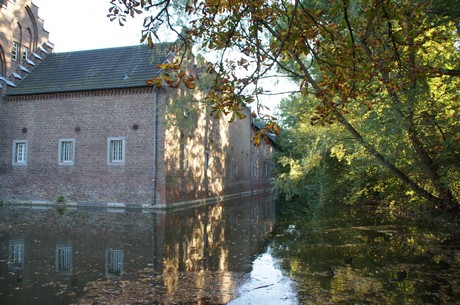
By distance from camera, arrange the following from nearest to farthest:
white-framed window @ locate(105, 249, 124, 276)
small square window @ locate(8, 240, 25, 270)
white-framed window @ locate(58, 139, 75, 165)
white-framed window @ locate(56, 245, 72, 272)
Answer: white-framed window @ locate(105, 249, 124, 276)
white-framed window @ locate(56, 245, 72, 272)
small square window @ locate(8, 240, 25, 270)
white-framed window @ locate(58, 139, 75, 165)

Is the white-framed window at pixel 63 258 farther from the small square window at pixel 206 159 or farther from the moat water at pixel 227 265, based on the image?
the small square window at pixel 206 159

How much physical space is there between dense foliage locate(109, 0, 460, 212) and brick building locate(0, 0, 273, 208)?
22.6 feet

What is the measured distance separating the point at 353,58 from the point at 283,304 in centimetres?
312

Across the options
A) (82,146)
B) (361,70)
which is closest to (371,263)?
(361,70)

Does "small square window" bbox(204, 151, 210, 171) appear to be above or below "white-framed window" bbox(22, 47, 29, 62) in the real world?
below

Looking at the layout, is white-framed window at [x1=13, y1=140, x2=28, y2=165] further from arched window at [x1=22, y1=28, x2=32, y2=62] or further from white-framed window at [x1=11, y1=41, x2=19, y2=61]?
arched window at [x1=22, y1=28, x2=32, y2=62]

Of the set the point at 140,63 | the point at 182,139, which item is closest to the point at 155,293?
the point at 182,139

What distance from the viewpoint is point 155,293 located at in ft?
17.5

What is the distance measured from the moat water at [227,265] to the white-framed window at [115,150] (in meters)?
8.69

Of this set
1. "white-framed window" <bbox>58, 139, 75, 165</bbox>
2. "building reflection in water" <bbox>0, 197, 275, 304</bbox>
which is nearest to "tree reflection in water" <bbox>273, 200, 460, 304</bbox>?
"building reflection in water" <bbox>0, 197, 275, 304</bbox>

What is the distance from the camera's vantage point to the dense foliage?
382cm

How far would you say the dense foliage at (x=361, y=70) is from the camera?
12.5 ft

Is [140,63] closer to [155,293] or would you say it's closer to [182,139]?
[182,139]

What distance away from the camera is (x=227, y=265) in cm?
727
